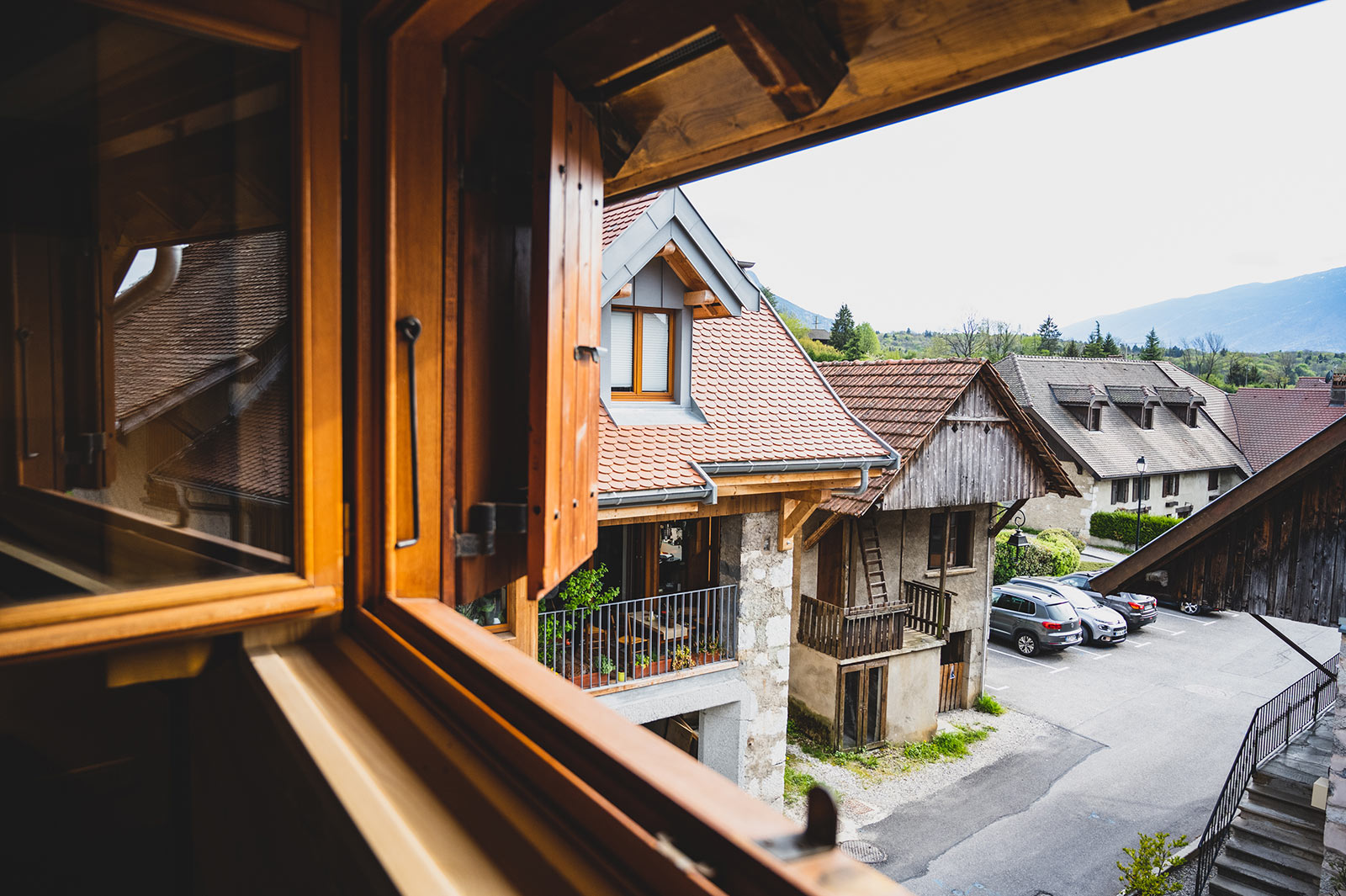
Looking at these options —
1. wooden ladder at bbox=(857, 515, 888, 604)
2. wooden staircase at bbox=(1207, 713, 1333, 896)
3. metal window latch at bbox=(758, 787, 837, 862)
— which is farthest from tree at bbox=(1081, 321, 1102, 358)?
metal window latch at bbox=(758, 787, 837, 862)

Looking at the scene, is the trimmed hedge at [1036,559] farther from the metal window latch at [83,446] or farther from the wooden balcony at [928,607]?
the metal window latch at [83,446]

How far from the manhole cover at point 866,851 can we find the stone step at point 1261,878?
2.93 m

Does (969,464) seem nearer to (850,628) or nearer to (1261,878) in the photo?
(850,628)

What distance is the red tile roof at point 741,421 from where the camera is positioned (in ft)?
18.8

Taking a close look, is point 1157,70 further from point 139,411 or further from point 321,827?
point 139,411

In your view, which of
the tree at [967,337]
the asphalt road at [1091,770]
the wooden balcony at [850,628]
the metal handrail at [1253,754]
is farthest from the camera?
the tree at [967,337]

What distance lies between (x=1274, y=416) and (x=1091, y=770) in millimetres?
18366

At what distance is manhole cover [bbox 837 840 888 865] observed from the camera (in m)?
7.91

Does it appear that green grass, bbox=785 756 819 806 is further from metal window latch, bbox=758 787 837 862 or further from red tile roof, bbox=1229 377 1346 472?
red tile roof, bbox=1229 377 1346 472

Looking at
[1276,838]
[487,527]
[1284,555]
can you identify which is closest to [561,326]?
[487,527]

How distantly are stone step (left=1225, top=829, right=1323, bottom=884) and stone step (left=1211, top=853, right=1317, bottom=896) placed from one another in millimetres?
34

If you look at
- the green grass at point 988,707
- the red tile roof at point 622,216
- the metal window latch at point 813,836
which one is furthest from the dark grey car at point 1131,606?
the metal window latch at point 813,836

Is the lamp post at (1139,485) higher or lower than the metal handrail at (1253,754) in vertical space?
higher

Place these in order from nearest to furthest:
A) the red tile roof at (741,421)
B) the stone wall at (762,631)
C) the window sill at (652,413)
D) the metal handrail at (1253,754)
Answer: the red tile roof at (741,421), the window sill at (652,413), the stone wall at (762,631), the metal handrail at (1253,754)
